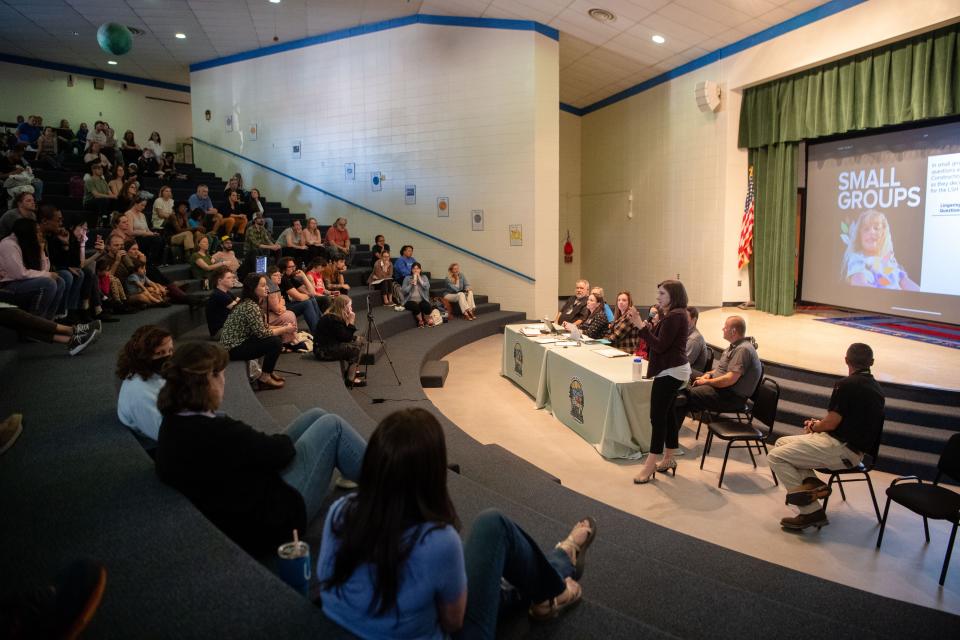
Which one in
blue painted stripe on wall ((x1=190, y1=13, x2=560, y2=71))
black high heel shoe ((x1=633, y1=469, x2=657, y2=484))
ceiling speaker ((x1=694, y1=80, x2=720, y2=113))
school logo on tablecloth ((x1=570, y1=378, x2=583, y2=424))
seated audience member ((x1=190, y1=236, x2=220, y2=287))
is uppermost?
blue painted stripe on wall ((x1=190, y1=13, x2=560, y2=71))

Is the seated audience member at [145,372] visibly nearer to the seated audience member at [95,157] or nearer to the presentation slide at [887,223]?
the presentation slide at [887,223]

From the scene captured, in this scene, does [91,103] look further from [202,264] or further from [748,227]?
[748,227]

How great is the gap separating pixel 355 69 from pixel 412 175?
2.31 meters

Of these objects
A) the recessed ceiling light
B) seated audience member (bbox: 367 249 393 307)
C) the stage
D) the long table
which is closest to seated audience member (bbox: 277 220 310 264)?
seated audience member (bbox: 367 249 393 307)

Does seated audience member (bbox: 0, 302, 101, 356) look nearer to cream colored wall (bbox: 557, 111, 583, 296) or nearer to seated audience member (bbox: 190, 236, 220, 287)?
seated audience member (bbox: 190, 236, 220, 287)

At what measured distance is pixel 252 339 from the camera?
5.40 meters

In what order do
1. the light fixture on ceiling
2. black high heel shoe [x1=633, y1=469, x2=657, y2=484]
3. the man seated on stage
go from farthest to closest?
the light fixture on ceiling, black high heel shoe [x1=633, y1=469, x2=657, y2=484], the man seated on stage

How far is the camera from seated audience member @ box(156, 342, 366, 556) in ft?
7.31

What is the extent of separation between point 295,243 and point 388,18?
454cm

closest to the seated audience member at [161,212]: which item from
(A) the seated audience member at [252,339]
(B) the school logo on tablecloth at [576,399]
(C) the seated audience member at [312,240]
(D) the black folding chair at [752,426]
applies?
(C) the seated audience member at [312,240]

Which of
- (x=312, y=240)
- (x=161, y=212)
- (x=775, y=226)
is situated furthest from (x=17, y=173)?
(x=775, y=226)

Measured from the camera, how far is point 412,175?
11398 mm

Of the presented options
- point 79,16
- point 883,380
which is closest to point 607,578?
point 883,380

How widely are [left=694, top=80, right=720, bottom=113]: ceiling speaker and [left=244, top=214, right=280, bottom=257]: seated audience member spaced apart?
6836mm
